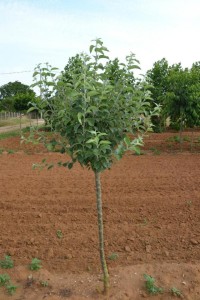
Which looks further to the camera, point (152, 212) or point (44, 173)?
point (44, 173)

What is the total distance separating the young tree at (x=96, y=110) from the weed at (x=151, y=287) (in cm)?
148

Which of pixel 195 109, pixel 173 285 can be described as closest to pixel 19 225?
pixel 173 285

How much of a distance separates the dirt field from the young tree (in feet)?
5.28

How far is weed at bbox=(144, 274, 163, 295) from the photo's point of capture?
377cm

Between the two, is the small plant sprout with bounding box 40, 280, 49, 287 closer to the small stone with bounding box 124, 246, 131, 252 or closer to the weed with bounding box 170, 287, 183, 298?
the small stone with bounding box 124, 246, 131, 252

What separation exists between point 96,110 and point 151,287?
7.00 feet

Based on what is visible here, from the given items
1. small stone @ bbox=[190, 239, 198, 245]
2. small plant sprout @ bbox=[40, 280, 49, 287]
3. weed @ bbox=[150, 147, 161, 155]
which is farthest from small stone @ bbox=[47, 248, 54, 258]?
weed @ bbox=[150, 147, 161, 155]

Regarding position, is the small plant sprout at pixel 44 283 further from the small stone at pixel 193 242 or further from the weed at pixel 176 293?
the small stone at pixel 193 242

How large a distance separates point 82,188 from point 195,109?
26.7 ft

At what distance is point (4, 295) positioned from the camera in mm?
3832

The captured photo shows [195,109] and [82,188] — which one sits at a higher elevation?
[195,109]

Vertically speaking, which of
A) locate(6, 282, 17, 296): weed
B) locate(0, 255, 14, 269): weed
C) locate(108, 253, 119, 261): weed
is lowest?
locate(6, 282, 17, 296): weed

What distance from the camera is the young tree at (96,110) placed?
10.2ft

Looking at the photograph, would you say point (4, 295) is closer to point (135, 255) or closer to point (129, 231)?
point (135, 255)
